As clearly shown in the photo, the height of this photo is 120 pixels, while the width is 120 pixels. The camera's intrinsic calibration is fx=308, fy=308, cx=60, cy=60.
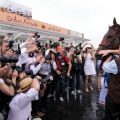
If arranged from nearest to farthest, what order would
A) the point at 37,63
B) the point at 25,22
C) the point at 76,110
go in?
the point at 37,63 → the point at 76,110 → the point at 25,22

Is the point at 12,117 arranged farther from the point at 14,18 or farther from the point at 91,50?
the point at 14,18

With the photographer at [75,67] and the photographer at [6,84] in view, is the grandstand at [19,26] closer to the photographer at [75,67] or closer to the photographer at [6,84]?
the photographer at [75,67]

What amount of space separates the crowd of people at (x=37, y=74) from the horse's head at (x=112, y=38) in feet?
1.45

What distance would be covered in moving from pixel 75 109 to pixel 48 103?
111 centimetres

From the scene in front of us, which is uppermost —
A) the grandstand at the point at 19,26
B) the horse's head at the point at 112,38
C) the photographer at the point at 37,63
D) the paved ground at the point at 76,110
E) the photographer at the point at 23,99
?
the grandstand at the point at 19,26

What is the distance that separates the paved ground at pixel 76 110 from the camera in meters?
8.13

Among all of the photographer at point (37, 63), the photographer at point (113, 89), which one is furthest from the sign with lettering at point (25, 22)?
the photographer at point (113, 89)

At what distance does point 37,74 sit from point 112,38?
3.31 m

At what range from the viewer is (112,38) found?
606 cm

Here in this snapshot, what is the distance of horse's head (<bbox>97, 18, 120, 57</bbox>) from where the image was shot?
5.97 metres

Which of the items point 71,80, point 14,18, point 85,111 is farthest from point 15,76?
point 14,18

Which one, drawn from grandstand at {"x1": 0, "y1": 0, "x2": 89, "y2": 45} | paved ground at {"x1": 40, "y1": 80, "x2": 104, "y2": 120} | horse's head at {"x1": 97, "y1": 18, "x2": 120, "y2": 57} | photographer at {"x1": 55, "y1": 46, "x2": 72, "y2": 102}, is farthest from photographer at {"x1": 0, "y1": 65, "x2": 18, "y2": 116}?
grandstand at {"x1": 0, "y1": 0, "x2": 89, "y2": 45}

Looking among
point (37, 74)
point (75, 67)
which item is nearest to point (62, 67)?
point (75, 67)

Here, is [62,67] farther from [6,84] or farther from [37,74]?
[6,84]
